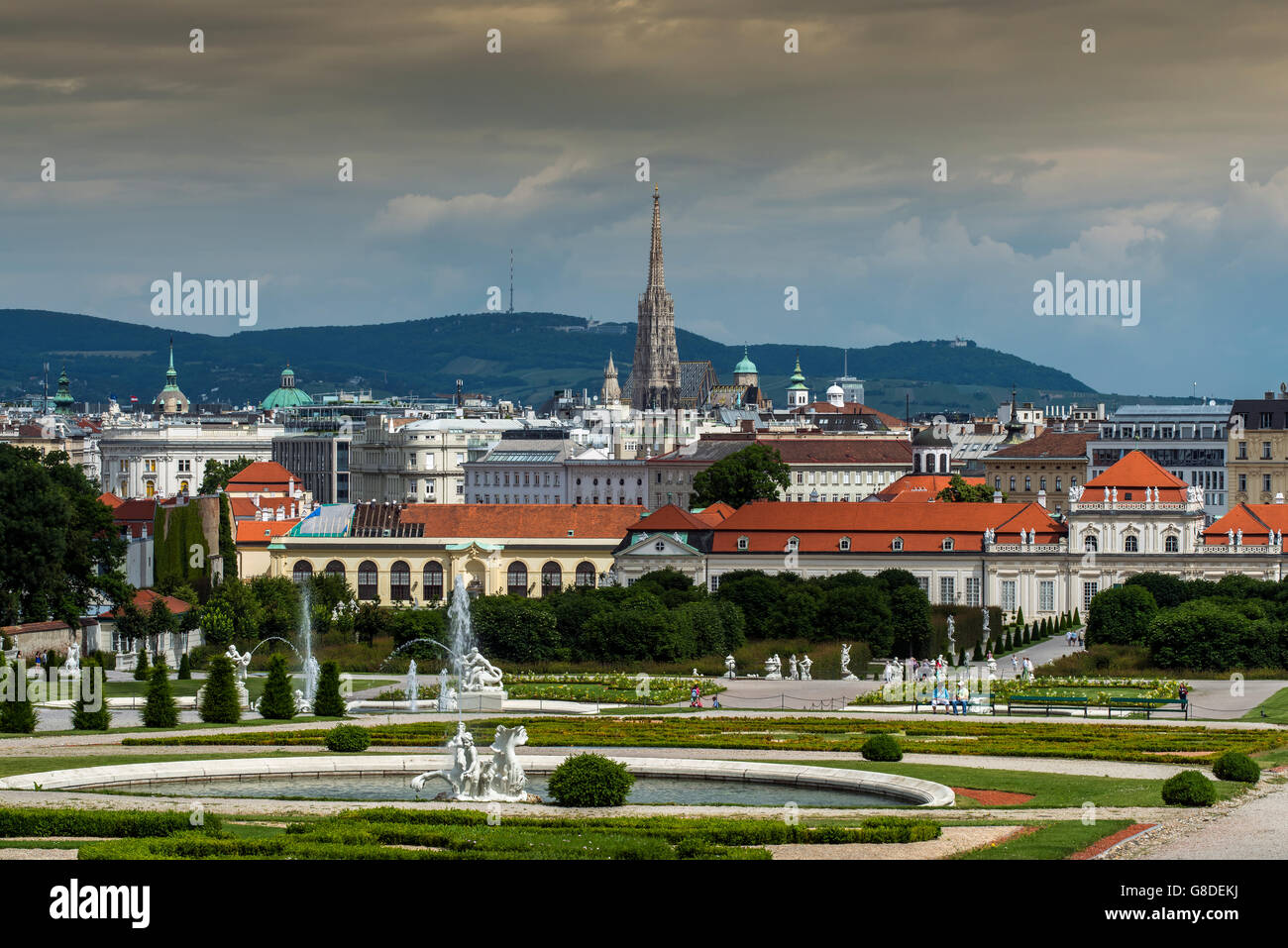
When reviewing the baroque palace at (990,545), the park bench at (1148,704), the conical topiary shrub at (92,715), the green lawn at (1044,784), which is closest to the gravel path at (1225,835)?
the green lawn at (1044,784)

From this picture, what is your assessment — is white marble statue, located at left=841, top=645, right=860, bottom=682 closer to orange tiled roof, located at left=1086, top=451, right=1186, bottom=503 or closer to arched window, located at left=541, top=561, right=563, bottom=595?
orange tiled roof, located at left=1086, top=451, right=1186, bottom=503

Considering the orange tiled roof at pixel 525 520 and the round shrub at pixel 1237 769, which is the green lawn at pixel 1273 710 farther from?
the orange tiled roof at pixel 525 520

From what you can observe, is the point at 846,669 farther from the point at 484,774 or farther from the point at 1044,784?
the point at 484,774

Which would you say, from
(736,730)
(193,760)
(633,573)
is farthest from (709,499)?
(193,760)

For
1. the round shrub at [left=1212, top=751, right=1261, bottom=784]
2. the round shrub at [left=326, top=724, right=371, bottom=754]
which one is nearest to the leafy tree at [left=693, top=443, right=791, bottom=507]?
the round shrub at [left=326, top=724, right=371, bottom=754]

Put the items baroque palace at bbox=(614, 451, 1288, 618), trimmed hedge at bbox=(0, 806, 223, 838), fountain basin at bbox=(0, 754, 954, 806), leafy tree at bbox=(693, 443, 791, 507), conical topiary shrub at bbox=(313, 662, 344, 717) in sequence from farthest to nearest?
leafy tree at bbox=(693, 443, 791, 507) → baroque palace at bbox=(614, 451, 1288, 618) → conical topiary shrub at bbox=(313, 662, 344, 717) → fountain basin at bbox=(0, 754, 954, 806) → trimmed hedge at bbox=(0, 806, 223, 838)

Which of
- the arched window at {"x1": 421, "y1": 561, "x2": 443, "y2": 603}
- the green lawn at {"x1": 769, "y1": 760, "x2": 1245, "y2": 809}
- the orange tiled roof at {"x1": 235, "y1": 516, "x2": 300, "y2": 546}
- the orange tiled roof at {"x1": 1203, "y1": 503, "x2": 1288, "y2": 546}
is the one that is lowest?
the green lawn at {"x1": 769, "y1": 760, "x2": 1245, "y2": 809}

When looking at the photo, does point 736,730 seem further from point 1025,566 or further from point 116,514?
point 116,514
